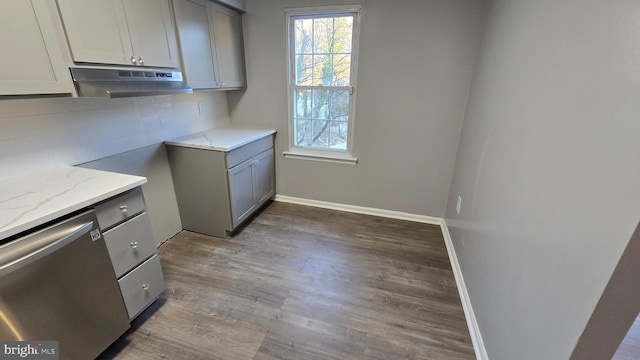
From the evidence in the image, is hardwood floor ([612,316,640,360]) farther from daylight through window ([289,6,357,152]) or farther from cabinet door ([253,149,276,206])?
cabinet door ([253,149,276,206])

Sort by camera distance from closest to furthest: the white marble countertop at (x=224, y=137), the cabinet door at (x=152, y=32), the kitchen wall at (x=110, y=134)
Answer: the kitchen wall at (x=110, y=134)
the cabinet door at (x=152, y=32)
the white marble countertop at (x=224, y=137)

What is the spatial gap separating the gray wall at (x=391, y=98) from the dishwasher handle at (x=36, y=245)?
6.98 ft

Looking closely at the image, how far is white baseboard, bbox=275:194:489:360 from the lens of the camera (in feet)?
5.07

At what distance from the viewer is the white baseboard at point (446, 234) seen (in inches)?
60.9

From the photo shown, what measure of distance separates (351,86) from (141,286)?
7.79ft

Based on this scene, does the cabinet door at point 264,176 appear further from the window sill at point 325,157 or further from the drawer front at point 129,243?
the drawer front at point 129,243

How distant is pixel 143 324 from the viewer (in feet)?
5.46

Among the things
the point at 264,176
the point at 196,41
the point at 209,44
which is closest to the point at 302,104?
the point at 264,176

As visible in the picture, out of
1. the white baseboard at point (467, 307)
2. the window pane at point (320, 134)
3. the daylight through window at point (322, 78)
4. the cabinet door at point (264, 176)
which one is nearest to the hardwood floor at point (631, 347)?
the white baseboard at point (467, 307)

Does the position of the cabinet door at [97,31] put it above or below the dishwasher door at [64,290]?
above

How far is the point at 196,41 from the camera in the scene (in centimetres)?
222

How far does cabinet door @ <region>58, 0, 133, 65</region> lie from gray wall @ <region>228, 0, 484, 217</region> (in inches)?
54.6

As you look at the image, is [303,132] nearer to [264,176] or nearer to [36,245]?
[264,176]

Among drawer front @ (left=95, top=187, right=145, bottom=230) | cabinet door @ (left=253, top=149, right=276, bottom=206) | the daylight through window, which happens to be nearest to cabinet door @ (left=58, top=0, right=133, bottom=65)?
drawer front @ (left=95, top=187, right=145, bottom=230)
